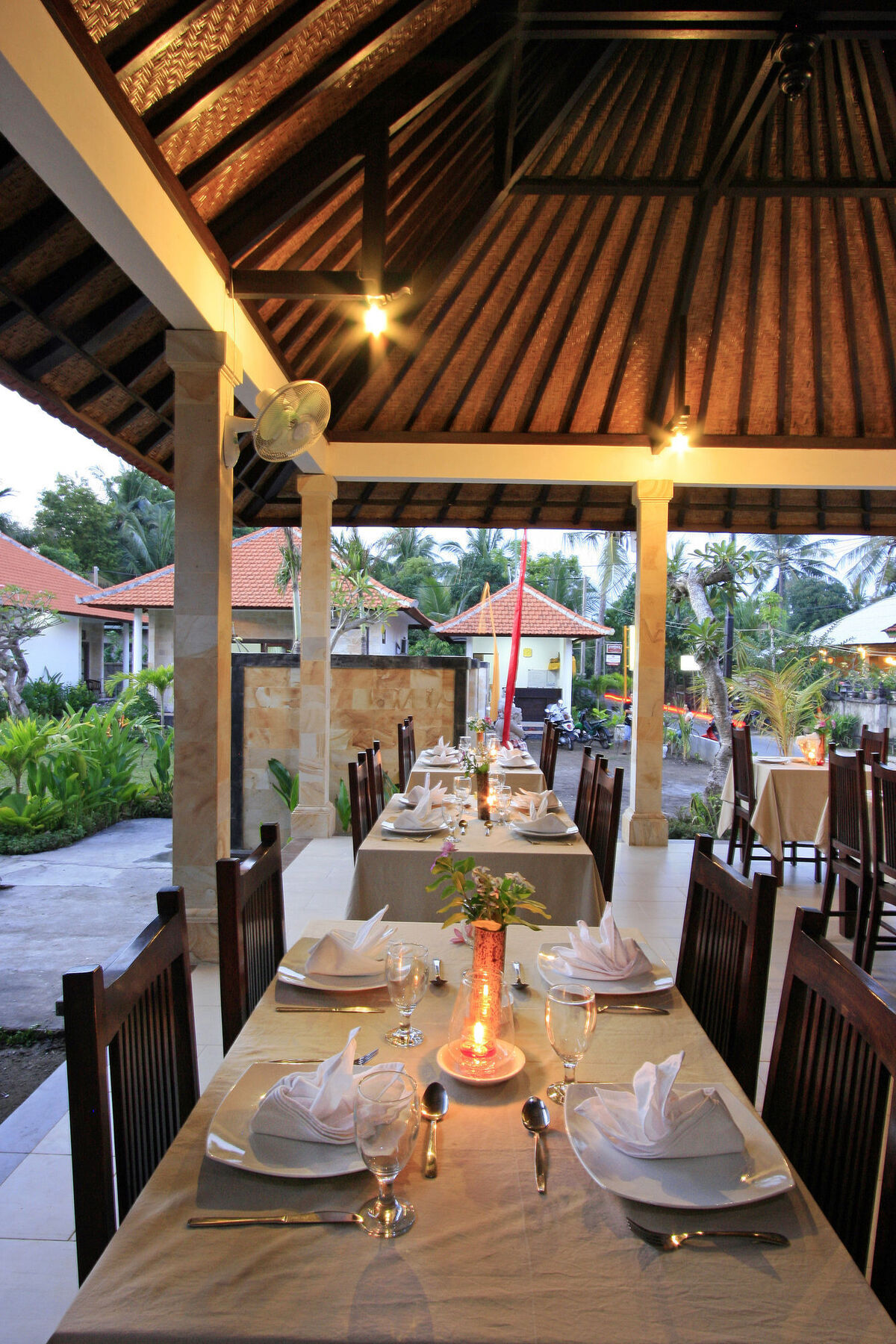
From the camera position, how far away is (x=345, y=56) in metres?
3.13

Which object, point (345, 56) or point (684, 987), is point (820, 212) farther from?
point (684, 987)

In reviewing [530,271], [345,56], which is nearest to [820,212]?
[530,271]

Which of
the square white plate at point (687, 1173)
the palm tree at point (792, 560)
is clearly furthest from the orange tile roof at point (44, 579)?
the palm tree at point (792, 560)

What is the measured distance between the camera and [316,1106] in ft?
3.88

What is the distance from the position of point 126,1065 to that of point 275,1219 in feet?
1.36

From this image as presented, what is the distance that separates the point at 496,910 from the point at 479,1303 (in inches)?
27.5

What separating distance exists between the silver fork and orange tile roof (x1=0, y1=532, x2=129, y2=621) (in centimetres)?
1628

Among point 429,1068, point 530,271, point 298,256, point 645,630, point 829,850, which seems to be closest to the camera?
point 429,1068

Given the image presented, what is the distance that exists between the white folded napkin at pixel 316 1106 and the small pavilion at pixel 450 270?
249 cm

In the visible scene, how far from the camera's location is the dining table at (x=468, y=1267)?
34.2 inches

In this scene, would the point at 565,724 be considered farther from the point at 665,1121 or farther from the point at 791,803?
the point at 665,1121

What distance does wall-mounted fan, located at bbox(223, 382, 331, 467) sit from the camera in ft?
11.9

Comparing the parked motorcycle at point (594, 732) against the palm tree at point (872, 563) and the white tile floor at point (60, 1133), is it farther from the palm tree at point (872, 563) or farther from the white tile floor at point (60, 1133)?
the palm tree at point (872, 563)

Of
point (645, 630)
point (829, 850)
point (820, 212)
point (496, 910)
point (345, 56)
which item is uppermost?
point (820, 212)
